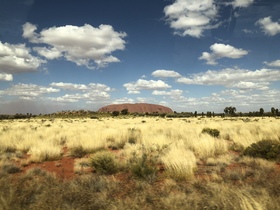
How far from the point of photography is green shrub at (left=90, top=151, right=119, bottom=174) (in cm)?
888

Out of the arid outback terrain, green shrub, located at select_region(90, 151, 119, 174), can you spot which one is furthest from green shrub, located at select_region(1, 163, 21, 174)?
green shrub, located at select_region(90, 151, 119, 174)

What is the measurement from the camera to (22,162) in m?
10.8

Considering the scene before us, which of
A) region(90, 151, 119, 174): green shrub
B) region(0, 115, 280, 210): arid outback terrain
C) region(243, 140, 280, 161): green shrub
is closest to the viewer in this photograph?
region(0, 115, 280, 210): arid outback terrain

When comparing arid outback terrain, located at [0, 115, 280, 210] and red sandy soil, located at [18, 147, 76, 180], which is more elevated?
arid outback terrain, located at [0, 115, 280, 210]

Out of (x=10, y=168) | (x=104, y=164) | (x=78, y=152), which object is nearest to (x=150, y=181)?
(x=104, y=164)

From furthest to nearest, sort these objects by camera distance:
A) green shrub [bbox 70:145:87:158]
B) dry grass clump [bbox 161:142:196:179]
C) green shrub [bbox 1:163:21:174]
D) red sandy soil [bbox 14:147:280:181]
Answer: green shrub [bbox 70:145:87:158], green shrub [bbox 1:163:21:174], red sandy soil [bbox 14:147:280:181], dry grass clump [bbox 161:142:196:179]

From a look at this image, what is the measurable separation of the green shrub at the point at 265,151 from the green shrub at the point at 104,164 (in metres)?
5.54

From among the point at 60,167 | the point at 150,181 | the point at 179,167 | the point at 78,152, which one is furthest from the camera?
the point at 78,152

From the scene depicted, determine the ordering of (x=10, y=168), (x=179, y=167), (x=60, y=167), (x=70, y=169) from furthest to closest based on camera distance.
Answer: (x=60, y=167) → (x=70, y=169) → (x=10, y=168) → (x=179, y=167)

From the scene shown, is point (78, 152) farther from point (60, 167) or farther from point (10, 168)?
point (10, 168)

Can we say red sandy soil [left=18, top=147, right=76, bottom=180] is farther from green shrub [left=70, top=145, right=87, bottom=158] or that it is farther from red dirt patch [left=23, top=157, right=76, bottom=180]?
green shrub [left=70, top=145, right=87, bottom=158]

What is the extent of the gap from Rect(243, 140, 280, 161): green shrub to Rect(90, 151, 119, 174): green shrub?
5.54m

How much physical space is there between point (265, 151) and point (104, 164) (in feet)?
20.7

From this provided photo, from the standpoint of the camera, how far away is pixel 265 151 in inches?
403
